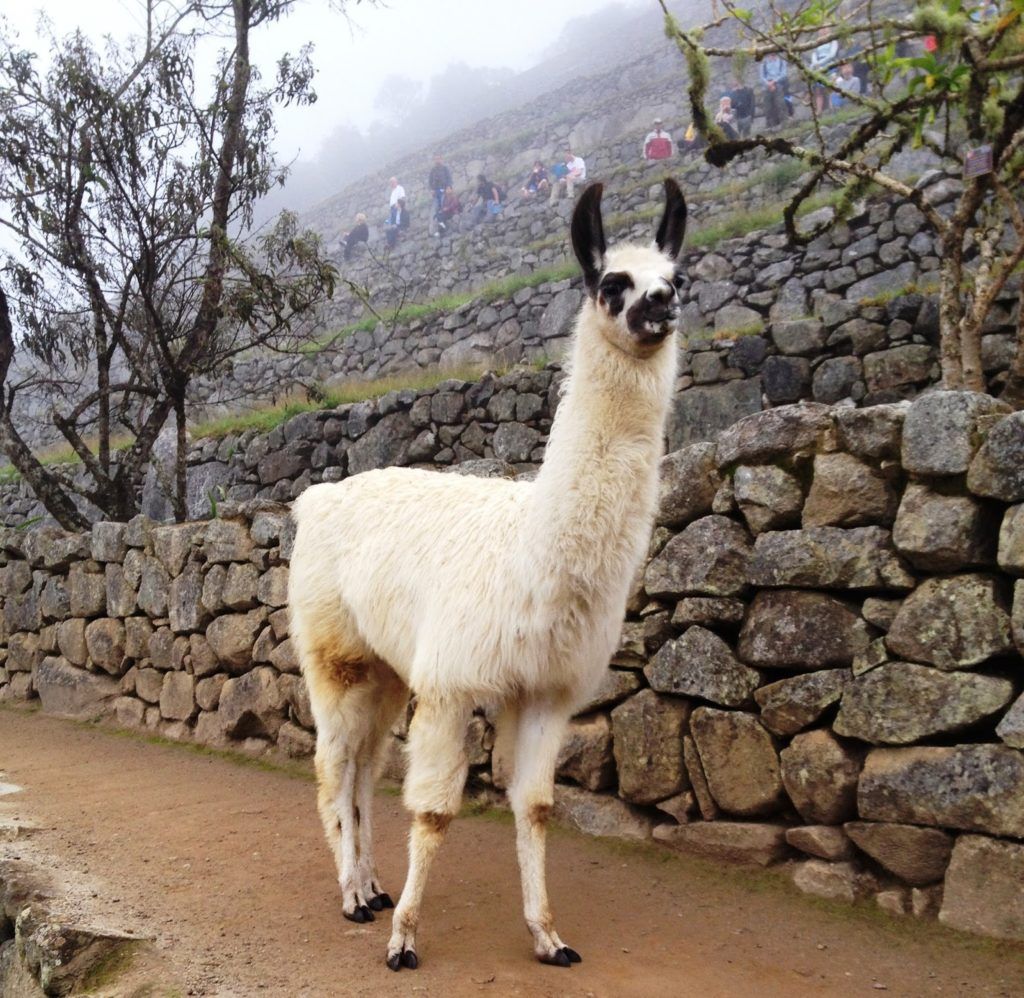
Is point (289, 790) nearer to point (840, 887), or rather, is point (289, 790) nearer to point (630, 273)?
point (840, 887)

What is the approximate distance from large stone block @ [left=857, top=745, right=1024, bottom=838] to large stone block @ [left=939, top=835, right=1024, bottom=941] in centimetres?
6

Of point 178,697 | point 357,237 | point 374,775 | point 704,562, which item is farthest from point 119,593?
point 357,237

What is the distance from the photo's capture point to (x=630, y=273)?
296 centimetres

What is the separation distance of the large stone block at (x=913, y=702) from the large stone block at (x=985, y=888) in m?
0.37

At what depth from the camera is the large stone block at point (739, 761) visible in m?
3.73

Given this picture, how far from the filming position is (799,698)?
365 cm

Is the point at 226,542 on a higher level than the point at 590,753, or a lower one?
higher

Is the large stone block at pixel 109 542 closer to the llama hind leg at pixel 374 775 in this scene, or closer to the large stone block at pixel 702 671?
the llama hind leg at pixel 374 775

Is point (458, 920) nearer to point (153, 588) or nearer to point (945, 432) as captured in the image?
point (945, 432)

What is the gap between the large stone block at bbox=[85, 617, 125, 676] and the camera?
299 inches

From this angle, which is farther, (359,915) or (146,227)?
(146,227)

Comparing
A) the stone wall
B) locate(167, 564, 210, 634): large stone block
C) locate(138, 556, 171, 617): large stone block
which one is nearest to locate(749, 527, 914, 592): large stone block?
the stone wall

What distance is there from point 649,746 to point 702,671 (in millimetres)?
429

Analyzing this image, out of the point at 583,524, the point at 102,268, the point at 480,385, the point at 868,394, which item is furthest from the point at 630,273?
the point at 102,268
